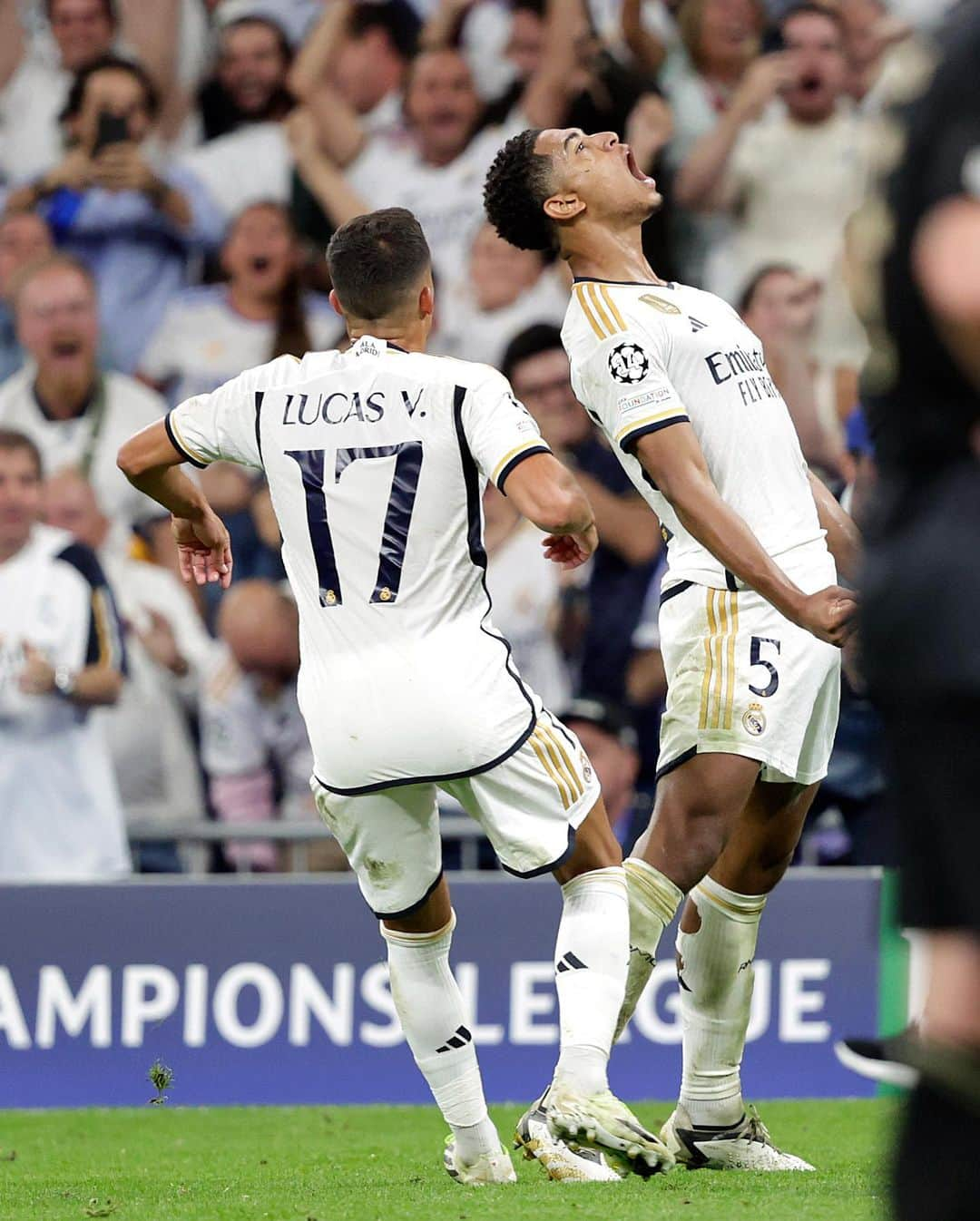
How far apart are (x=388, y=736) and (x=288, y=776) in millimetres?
4676

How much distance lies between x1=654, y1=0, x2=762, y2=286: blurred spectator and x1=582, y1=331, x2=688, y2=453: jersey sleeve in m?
4.84

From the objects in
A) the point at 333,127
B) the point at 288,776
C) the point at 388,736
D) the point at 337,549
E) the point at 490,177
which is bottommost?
the point at 288,776

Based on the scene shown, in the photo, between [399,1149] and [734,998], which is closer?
[734,998]

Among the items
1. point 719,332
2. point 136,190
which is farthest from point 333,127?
point 719,332

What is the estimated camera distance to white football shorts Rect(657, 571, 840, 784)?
500 centimetres

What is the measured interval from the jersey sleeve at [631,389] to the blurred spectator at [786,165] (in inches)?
188

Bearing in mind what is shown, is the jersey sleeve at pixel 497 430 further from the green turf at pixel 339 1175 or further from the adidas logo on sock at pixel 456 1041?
the green turf at pixel 339 1175

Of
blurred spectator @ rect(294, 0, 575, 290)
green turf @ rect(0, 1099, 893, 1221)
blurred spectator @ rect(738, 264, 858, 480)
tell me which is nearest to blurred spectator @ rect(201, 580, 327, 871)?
green turf @ rect(0, 1099, 893, 1221)

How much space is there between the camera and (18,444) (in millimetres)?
8875

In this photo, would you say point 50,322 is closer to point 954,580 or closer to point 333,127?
point 333,127

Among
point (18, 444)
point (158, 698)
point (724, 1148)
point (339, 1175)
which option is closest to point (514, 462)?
point (724, 1148)

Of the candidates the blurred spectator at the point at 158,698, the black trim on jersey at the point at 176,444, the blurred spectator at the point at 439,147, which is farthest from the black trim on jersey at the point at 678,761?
the blurred spectator at the point at 439,147

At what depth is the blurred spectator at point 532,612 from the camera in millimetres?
9203

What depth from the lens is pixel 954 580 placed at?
1951 mm
